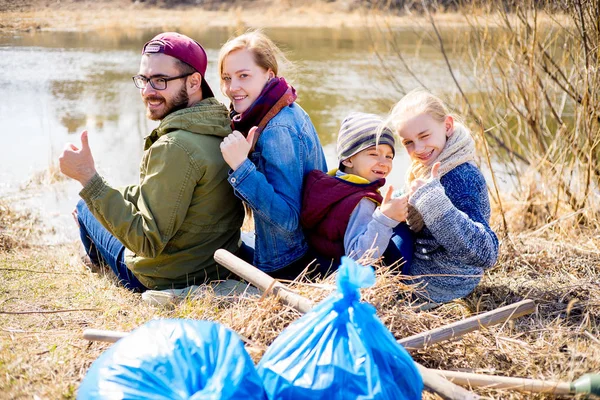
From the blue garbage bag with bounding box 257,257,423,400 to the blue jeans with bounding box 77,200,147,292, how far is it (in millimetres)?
1716

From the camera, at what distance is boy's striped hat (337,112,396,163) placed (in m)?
3.10

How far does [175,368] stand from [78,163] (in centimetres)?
143

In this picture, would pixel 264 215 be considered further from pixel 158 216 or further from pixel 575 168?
pixel 575 168

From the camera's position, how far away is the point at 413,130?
2.98m

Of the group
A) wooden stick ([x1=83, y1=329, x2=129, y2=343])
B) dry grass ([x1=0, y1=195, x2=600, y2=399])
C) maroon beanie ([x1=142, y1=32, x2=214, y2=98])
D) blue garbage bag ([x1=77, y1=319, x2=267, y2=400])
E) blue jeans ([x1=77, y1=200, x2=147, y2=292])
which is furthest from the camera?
blue jeans ([x1=77, y1=200, x2=147, y2=292])

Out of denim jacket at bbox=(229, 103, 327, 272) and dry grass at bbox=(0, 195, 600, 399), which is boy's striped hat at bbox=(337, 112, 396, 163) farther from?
dry grass at bbox=(0, 195, 600, 399)

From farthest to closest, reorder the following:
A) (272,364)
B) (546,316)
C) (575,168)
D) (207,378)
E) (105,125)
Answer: (105,125) → (575,168) → (546,316) → (272,364) → (207,378)

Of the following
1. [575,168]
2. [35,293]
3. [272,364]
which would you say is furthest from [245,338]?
[575,168]

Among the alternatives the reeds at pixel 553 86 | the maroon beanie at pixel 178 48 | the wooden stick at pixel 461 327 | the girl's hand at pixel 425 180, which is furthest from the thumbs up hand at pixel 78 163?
the reeds at pixel 553 86

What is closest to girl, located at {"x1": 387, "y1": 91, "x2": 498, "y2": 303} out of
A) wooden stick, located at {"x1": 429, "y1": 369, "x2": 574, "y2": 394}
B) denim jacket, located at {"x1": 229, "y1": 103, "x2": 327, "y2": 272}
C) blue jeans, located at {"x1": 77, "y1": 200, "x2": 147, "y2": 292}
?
denim jacket, located at {"x1": 229, "y1": 103, "x2": 327, "y2": 272}

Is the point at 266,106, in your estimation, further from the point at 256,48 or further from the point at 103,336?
the point at 103,336

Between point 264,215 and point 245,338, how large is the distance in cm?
75

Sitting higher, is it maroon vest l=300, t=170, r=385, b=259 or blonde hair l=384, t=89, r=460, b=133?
blonde hair l=384, t=89, r=460, b=133

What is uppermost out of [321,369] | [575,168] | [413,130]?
[413,130]
